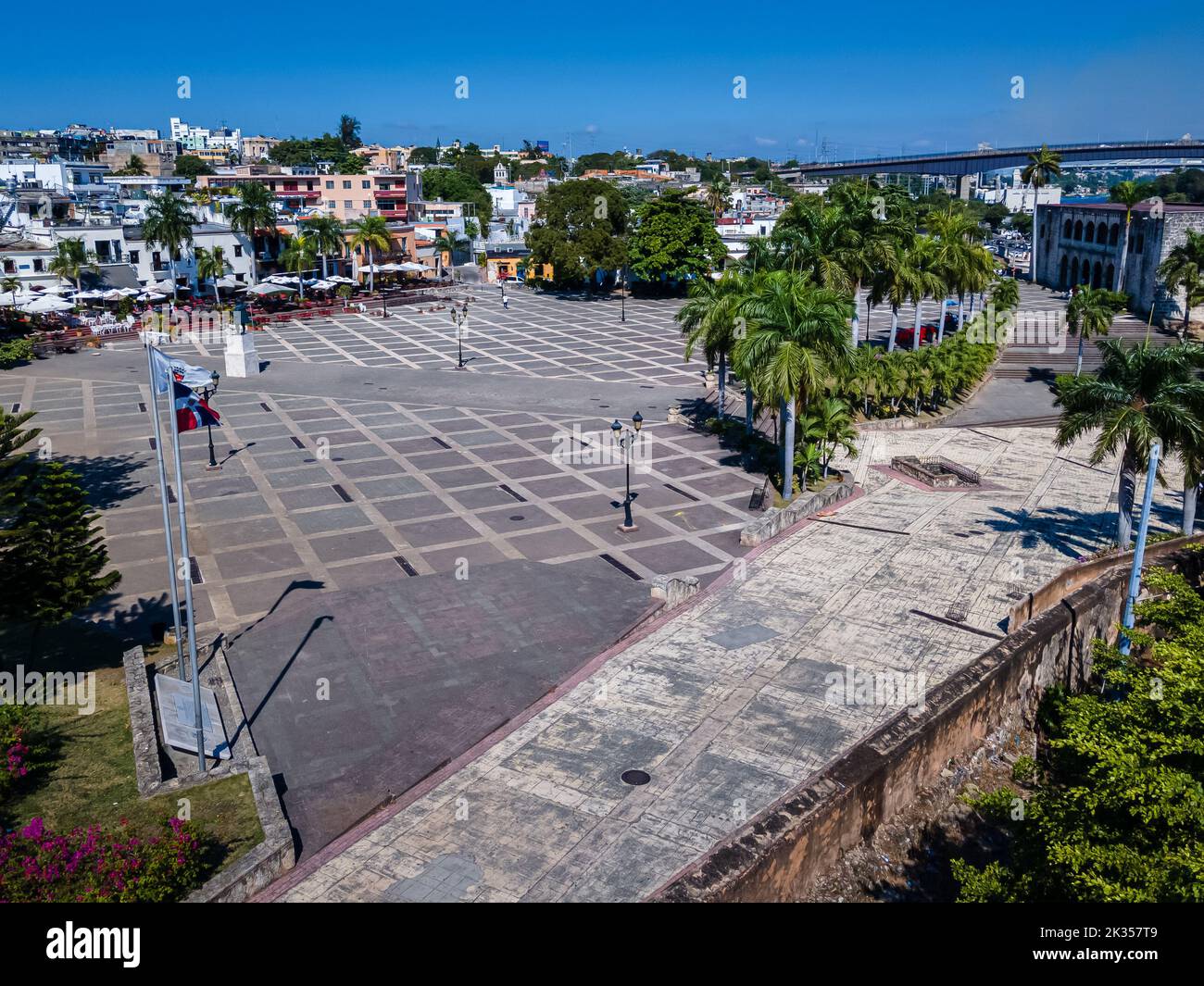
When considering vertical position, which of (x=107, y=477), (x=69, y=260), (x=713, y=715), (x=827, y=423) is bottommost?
(x=713, y=715)

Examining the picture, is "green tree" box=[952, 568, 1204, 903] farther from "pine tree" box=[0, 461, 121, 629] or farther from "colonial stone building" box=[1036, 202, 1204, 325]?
"colonial stone building" box=[1036, 202, 1204, 325]

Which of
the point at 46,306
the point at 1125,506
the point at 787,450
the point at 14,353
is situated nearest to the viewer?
the point at 1125,506

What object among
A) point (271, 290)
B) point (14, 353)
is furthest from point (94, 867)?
point (271, 290)

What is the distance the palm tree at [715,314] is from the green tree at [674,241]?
39.2 m

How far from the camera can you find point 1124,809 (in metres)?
11.7

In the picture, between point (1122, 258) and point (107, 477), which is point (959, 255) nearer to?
point (1122, 258)

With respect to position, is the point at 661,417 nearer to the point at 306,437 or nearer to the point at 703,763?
the point at 306,437

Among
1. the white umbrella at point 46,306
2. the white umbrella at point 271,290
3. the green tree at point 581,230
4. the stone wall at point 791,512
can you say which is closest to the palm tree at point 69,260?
the white umbrella at point 46,306

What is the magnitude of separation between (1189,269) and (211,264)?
6029 centimetres

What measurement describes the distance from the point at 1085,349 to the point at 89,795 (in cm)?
5179

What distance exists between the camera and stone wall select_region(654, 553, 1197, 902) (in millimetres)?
11477

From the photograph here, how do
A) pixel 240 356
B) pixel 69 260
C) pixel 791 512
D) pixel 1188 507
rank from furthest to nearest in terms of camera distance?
pixel 69 260 < pixel 240 356 < pixel 791 512 < pixel 1188 507
